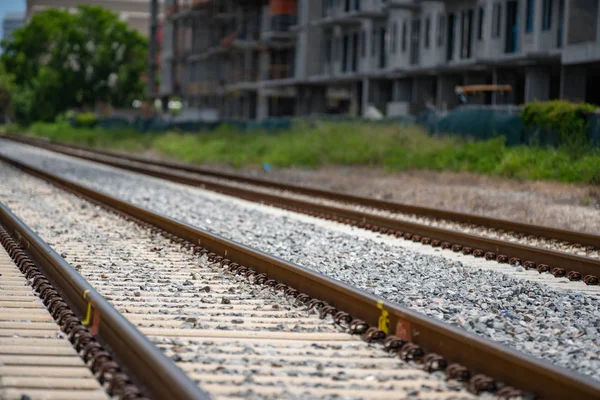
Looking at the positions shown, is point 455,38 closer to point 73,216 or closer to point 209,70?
point 73,216

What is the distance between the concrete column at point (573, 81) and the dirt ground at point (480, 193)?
915 centimetres

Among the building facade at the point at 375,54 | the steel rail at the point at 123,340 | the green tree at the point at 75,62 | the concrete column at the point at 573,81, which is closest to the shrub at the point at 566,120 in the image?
the building facade at the point at 375,54

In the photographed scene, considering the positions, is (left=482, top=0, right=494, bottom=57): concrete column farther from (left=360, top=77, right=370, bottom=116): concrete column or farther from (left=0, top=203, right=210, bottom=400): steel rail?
(left=0, top=203, right=210, bottom=400): steel rail

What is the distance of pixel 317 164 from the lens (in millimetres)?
33750

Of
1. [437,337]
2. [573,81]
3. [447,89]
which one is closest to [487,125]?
[573,81]

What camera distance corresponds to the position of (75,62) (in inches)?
3878

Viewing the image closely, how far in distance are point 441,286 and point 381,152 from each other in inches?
853

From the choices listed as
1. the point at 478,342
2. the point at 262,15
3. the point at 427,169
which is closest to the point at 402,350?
the point at 478,342

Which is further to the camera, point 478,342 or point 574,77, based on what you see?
point 574,77

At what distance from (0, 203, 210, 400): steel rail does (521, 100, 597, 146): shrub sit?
57.0 feet

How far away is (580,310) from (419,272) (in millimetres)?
2415

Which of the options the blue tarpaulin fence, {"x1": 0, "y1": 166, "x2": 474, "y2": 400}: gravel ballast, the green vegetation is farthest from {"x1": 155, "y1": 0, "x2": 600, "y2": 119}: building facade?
{"x1": 0, "y1": 166, "x2": 474, "y2": 400}: gravel ballast

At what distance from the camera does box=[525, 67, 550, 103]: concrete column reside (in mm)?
38375

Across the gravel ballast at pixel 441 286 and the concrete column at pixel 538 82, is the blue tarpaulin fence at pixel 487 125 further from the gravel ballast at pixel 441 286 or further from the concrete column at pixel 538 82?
the gravel ballast at pixel 441 286
